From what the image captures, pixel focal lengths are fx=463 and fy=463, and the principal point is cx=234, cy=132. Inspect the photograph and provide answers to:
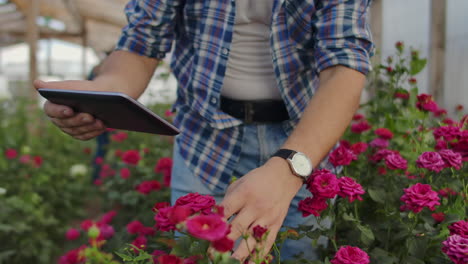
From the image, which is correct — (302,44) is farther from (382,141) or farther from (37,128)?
(37,128)

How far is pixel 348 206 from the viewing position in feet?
3.89

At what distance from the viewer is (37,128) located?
485 centimetres

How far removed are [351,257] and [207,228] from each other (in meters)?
0.37

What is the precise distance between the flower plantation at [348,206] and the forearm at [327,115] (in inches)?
2.8

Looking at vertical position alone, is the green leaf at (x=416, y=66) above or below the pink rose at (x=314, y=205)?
above

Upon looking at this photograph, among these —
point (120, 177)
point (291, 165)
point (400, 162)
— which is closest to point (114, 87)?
point (291, 165)

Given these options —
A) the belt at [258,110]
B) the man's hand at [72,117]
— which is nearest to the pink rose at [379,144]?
the belt at [258,110]

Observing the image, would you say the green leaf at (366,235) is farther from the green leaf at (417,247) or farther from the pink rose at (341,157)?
the pink rose at (341,157)

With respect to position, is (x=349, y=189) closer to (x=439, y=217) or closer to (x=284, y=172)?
(x=284, y=172)

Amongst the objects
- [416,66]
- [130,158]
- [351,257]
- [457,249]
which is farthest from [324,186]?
[130,158]

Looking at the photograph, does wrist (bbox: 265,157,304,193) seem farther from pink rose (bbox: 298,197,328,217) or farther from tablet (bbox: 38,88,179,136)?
tablet (bbox: 38,88,179,136)

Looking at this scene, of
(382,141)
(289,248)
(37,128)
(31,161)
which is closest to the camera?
(289,248)

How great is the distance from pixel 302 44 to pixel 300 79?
0.33ft

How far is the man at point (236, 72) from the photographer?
1089mm
